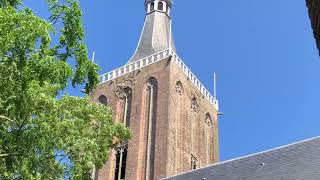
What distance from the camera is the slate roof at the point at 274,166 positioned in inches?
719

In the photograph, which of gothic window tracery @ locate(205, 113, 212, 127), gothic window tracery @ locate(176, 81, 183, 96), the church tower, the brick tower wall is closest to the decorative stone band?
the church tower

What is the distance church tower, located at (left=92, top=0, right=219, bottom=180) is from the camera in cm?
2978

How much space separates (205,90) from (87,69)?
27.0 m

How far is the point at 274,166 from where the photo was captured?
19422 millimetres

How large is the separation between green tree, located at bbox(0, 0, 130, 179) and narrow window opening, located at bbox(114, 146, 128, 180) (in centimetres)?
2066

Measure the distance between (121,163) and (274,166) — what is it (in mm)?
13021

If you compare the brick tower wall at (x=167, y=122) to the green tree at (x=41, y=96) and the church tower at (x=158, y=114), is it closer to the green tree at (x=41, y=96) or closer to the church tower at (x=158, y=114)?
the church tower at (x=158, y=114)

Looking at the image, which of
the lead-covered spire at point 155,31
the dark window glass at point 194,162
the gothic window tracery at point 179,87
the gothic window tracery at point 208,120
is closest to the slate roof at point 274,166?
the dark window glass at point 194,162

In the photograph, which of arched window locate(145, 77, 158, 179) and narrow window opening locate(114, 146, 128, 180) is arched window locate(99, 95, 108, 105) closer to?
arched window locate(145, 77, 158, 179)

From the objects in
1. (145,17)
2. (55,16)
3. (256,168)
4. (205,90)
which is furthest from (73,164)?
(145,17)

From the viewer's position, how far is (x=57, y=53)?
9344 millimetres

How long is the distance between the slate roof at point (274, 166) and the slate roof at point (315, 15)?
14.6m

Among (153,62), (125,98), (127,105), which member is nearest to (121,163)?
(127,105)

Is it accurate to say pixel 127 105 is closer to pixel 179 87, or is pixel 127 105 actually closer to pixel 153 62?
pixel 153 62
